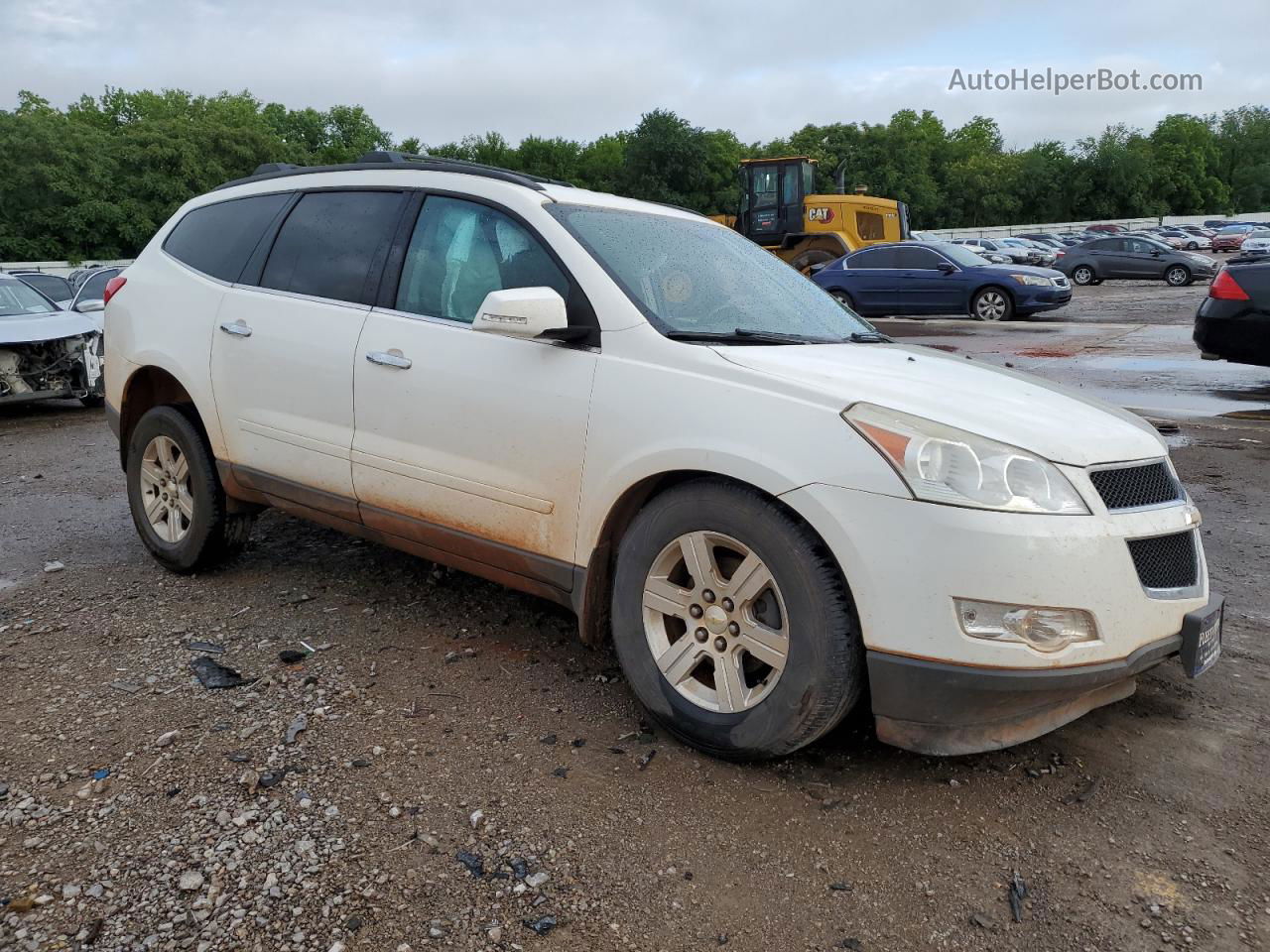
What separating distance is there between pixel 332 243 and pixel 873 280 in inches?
687

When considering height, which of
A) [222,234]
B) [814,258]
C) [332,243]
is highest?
[814,258]

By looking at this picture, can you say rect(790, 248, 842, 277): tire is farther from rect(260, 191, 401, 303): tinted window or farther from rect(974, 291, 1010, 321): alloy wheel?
rect(260, 191, 401, 303): tinted window

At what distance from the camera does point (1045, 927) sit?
2314 mm

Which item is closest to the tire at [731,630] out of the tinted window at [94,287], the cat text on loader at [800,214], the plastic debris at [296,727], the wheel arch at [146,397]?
the plastic debris at [296,727]

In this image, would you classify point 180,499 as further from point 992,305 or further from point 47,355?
point 992,305

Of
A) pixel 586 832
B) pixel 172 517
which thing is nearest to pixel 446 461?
pixel 586 832

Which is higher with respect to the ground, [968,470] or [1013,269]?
[1013,269]

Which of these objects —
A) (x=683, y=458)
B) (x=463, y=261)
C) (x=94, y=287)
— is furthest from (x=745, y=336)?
(x=94, y=287)

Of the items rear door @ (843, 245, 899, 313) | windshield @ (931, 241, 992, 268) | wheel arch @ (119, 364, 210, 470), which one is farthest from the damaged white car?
windshield @ (931, 241, 992, 268)

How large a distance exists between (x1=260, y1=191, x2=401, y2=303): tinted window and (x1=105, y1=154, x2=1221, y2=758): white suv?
0.01 m

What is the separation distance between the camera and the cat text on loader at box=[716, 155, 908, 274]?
23.9 metres

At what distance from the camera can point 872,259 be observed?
801 inches

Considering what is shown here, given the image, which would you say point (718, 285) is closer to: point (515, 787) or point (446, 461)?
point (446, 461)

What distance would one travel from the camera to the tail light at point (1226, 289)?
362 inches
